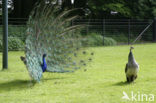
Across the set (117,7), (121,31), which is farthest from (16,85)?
(117,7)

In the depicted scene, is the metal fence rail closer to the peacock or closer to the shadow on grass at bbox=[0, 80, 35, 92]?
the peacock

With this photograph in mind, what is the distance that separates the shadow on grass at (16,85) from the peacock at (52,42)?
1.24 feet

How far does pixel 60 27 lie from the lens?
8.51 meters

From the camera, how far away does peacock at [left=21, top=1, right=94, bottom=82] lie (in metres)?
7.53

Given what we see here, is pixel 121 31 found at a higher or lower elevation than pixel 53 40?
lower

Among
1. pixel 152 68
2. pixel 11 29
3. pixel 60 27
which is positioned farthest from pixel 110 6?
pixel 60 27

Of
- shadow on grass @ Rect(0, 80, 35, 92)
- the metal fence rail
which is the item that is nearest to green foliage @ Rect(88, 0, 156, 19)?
the metal fence rail

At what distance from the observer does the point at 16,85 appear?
7.68 meters

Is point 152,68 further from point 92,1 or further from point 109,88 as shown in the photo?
point 92,1

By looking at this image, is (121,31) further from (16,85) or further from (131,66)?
(16,85)

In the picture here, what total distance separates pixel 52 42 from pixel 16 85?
1.55m

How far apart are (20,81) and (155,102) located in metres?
3.96

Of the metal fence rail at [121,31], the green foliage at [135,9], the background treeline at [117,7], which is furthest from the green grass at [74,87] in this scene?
the green foliage at [135,9]

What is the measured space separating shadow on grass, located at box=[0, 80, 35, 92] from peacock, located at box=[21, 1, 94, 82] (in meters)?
0.38
